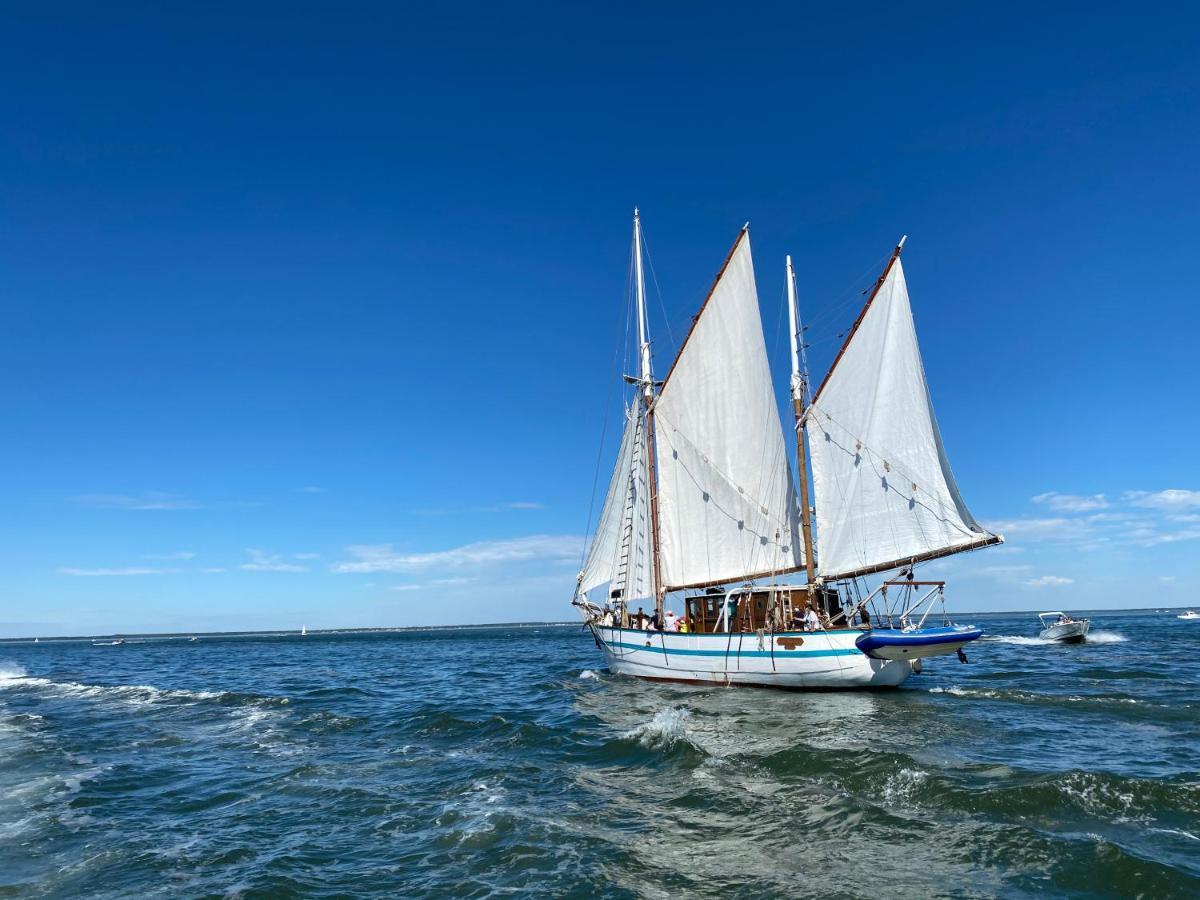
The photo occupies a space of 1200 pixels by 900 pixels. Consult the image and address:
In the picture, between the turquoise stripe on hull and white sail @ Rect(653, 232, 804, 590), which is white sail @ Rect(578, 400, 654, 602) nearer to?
white sail @ Rect(653, 232, 804, 590)

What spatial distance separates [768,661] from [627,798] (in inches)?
825

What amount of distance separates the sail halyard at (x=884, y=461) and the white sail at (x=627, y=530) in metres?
12.2

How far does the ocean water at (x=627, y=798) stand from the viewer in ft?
39.0

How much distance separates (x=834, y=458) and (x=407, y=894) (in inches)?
1285

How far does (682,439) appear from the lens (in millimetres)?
44531

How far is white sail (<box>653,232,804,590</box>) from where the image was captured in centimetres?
4222

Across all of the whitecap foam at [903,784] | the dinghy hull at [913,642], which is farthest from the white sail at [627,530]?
the whitecap foam at [903,784]

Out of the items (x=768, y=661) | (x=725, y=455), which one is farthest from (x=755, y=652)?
(x=725, y=455)

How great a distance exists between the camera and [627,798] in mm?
16891

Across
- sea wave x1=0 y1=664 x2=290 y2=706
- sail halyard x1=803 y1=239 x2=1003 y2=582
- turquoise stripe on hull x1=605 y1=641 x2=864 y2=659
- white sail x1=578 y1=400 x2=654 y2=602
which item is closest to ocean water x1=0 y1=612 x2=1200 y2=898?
turquoise stripe on hull x1=605 y1=641 x2=864 y2=659

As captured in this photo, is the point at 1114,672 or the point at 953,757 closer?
the point at 953,757

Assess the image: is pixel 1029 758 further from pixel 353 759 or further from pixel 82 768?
pixel 82 768

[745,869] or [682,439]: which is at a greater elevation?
[682,439]

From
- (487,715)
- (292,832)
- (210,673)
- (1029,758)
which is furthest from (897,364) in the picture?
(210,673)
